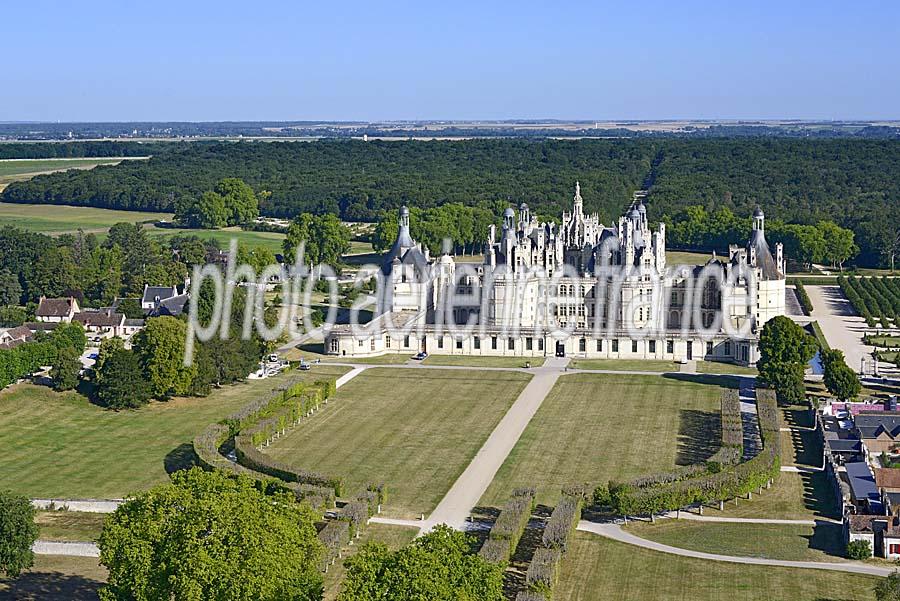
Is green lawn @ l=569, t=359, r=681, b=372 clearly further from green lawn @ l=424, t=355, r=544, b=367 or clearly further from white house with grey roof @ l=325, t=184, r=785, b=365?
green lawn @ l=424, t=355, r=544, b=367

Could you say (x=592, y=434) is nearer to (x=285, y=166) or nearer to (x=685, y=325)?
(x=685, y=325)

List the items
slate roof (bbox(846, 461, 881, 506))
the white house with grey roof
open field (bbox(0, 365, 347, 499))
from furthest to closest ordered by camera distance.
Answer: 1. the white house with grey roof
2. open field (bbox(0, 365, 347, 499))
3. slate roof (bbox(846, 461, 881, 506))

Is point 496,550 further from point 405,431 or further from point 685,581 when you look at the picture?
point 405,431

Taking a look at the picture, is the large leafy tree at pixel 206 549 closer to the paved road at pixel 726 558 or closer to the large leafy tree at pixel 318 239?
the paved road at pixel 726 558

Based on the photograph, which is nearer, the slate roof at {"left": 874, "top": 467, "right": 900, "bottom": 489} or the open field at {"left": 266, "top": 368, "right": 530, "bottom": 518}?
→ the slate roof at {"left": 874, "top": 467, "right": 900, "bottom": 489}

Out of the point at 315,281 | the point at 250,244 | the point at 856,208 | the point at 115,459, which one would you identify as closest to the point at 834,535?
the point at 115,459

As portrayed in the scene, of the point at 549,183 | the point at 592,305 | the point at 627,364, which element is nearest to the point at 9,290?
the point at 592,305

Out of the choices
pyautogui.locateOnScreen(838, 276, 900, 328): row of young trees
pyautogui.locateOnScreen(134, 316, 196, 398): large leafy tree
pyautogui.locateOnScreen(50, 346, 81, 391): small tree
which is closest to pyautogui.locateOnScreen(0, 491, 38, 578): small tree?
pyautogui.locateOnScreen(134, 316, 196, 398): large leafy tree
